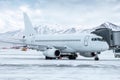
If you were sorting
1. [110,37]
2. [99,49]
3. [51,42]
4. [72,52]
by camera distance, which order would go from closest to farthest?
1. [99,49]
2. [72,52]
3. [51,42]
4. [110,37]

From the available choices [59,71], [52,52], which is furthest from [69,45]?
[59,71]

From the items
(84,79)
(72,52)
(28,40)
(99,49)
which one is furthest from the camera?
(28,40)

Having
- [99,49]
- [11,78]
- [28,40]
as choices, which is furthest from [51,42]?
[11,78]

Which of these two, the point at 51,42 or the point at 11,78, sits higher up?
the point at 51,42

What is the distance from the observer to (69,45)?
47.9 metres

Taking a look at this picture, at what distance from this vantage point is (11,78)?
2002 centimetres

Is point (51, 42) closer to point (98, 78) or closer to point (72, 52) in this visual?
point (72, 52)

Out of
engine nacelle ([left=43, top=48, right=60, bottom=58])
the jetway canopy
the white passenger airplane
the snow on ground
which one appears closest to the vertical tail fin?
the white passenger airplane

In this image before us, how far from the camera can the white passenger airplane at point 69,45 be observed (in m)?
44.8

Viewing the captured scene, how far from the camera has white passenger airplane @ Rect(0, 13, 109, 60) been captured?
44781 millimetres

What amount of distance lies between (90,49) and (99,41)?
5.21ft

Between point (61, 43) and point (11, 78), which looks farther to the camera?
point (61, 43)

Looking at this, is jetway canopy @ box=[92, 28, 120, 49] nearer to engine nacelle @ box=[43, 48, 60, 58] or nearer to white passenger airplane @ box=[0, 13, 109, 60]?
white passenger airplane @ box=[0, 13, 109, 60]

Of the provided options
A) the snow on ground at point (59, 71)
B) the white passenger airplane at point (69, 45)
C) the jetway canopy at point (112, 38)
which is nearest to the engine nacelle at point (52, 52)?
the white passenger airplane at point (69, 45)
